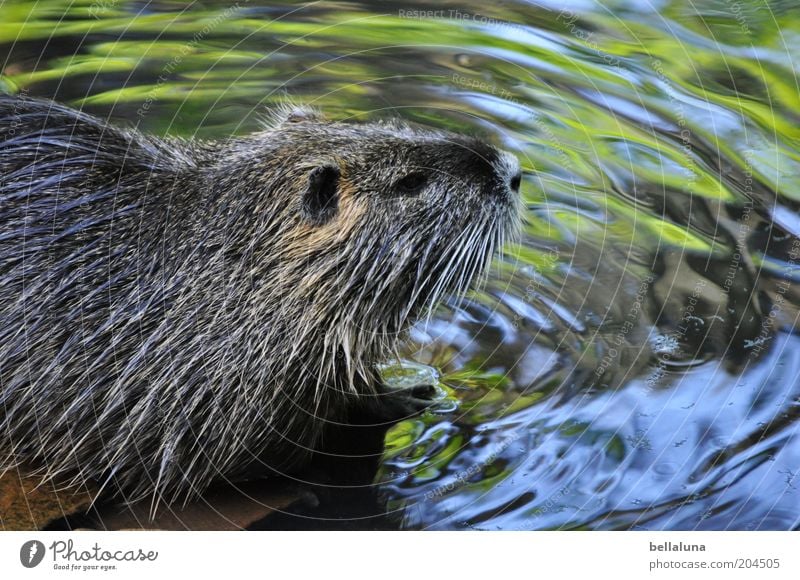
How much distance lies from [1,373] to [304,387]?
1074 mm

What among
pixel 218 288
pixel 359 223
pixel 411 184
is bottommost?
pixel 218 288

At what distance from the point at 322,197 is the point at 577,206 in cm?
165

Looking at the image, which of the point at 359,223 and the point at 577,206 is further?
the point at 577,206

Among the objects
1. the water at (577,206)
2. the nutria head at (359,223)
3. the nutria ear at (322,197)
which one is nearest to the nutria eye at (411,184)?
the nutria head at (359,223)

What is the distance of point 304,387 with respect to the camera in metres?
3.80

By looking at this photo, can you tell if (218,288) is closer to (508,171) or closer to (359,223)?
(359,223)

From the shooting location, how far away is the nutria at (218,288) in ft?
12.0

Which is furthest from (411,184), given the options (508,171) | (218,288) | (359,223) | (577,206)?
(577,206)

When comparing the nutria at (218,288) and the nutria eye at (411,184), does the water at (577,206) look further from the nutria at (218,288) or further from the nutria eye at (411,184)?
the nutria eye at (411,184)

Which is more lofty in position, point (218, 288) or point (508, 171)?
point (508, 171)

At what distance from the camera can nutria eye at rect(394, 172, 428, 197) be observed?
3643 millimetres

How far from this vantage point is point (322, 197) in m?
3.65
